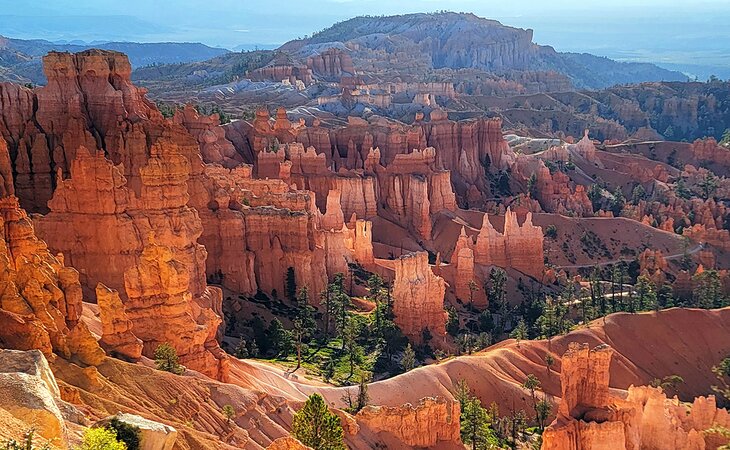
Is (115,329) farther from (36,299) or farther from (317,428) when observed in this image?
(317,428)

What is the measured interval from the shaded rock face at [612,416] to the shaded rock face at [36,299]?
74.6 feet

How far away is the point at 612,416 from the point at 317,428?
17.2 meters

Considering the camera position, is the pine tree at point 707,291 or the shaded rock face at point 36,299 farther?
the pine tree at point 707,291

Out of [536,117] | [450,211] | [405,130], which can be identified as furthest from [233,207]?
[536,117]

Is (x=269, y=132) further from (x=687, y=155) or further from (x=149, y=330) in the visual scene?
(x=687, y=155)

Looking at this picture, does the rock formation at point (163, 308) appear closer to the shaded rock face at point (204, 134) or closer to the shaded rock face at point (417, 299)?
the shaded rock face at point (417, 299)

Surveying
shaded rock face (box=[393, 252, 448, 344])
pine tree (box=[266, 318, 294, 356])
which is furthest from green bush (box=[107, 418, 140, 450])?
shaded rock face (box=[393, 252, 448, 344])

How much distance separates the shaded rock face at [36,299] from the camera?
1017 inches

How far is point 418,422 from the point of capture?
40406 mm

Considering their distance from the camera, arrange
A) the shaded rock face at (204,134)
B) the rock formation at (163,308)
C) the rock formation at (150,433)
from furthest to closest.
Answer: the shaded rock face at (204,134) → the rock formation at (163,308) → the rock formation at (150,433)

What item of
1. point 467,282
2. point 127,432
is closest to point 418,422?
point 127,432

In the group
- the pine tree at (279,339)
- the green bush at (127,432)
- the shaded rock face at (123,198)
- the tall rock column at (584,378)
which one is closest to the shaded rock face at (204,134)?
the shaded rock face at (123,198)

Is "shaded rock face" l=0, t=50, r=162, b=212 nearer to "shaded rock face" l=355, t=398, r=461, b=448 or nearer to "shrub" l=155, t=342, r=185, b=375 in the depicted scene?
"shrub" l=155, t=342, r=185, b=375

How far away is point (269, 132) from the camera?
95.9m
